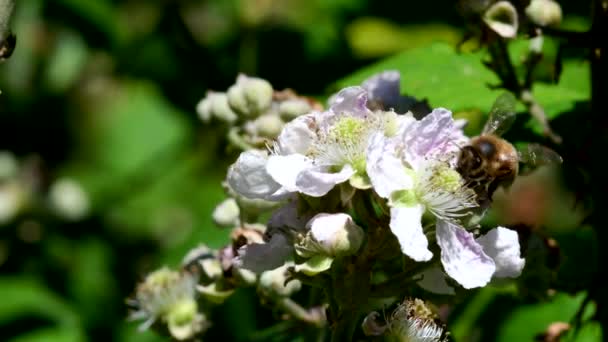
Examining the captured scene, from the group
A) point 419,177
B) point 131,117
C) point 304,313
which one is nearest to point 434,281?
point 419,177

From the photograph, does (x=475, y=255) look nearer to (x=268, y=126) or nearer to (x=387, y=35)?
(x=268, y=126)

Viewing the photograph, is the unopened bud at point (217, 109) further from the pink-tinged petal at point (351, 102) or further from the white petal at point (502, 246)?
the white petal at point (502, 246)

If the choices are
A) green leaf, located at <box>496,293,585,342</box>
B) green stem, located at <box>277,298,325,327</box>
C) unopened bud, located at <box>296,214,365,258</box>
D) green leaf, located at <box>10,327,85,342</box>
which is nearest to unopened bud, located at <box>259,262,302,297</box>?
green stem, located at <box>277,298,325,327</box>

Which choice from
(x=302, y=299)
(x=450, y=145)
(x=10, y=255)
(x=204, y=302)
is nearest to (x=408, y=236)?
(x=450, y=145)

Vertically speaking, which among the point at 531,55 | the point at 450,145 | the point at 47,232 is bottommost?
the point at 531,55

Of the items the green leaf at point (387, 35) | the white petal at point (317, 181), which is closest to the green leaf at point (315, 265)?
the white petal at point (317, 181)

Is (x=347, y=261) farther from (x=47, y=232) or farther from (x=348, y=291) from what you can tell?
(x=47, y=232)
